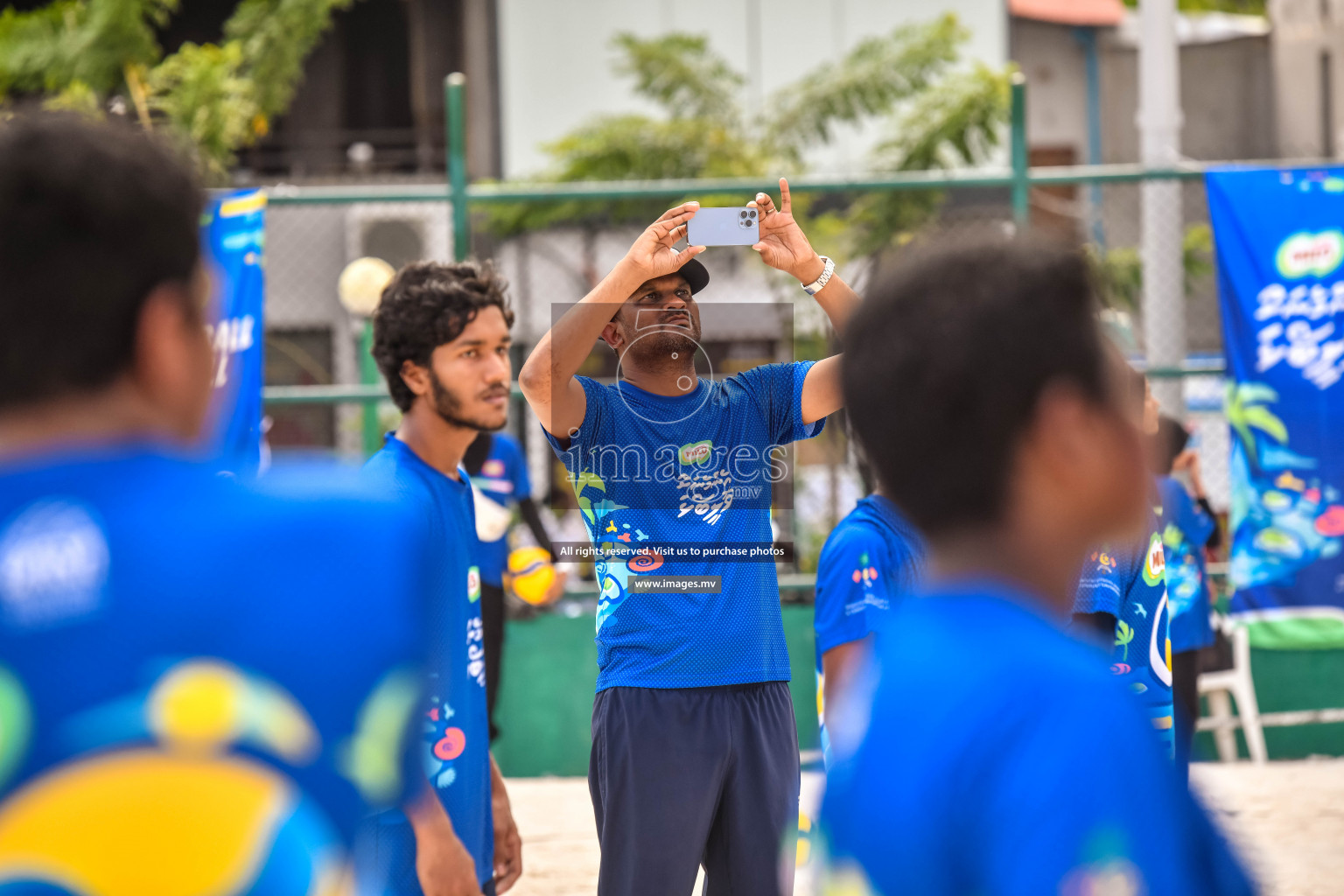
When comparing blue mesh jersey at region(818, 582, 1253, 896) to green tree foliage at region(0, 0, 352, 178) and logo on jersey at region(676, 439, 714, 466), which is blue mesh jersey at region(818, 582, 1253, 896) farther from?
green tree foliage at region(0, 0, 352, 178)

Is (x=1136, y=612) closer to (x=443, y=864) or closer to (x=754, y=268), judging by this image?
(x=443, y=864)

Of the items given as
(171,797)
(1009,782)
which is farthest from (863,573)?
(171,797)

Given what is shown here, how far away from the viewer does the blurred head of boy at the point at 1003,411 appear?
1.05 metres

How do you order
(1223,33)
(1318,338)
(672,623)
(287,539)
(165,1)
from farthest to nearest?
(1223,33)
(165,1)
(1318,338)
(672,623)
(287,539)

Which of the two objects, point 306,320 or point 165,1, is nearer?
point 165,1

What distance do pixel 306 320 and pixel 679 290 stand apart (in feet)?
33.1

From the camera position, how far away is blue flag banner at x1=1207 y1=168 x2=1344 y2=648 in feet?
18.3

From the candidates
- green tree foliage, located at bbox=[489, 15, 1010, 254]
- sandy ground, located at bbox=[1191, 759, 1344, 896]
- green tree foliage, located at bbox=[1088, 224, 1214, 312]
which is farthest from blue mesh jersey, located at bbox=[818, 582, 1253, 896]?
green tree foliage, located at bbox=[489, 15, 1010, 254]

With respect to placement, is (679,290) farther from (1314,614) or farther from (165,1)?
(165,1)

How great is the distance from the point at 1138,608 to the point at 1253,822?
283 centimetres

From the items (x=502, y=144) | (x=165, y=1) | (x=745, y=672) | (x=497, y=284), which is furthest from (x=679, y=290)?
(x=502, y=144)

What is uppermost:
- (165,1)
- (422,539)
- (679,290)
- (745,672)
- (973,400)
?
(165,1)

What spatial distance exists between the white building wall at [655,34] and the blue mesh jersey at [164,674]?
12316mm

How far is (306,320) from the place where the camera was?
12.3 meters
